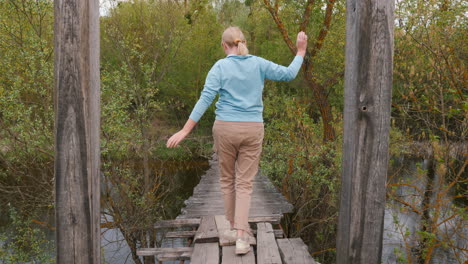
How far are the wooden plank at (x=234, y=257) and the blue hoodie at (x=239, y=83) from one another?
Result: 104cm

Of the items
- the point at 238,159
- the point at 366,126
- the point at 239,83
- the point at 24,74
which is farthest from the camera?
the point at 24,74

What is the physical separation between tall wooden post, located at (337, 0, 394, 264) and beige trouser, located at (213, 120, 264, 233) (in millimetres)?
919

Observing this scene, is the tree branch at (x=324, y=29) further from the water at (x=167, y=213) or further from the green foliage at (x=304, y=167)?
the water at (x=167, y=213)

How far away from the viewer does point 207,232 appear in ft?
11.6

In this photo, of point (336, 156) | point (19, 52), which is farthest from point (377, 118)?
point (19, 52)

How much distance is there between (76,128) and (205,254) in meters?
1.60

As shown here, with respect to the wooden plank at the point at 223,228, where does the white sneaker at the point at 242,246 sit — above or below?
above

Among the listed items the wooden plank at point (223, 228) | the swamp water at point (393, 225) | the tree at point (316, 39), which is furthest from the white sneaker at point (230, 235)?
the tree at point (316, 39)

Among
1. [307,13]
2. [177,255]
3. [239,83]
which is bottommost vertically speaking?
[177,255]

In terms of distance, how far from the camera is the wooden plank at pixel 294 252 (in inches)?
119

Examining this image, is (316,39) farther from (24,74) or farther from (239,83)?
(239,83)

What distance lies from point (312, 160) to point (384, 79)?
225 inches

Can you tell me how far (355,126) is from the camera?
1.92 m

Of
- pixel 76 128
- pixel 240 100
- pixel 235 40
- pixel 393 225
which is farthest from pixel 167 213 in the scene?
pixel 76 128
